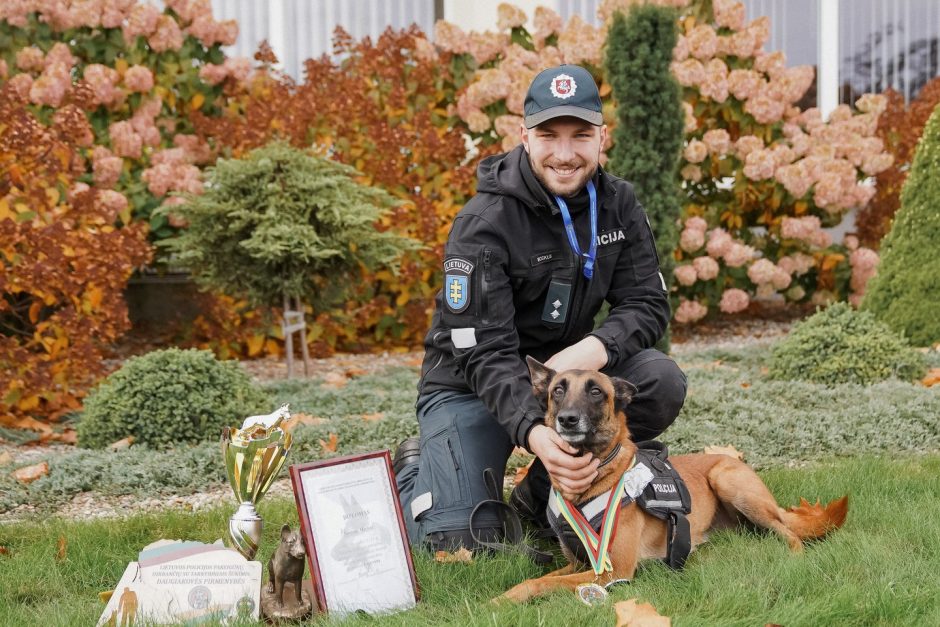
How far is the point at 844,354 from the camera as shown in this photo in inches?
234

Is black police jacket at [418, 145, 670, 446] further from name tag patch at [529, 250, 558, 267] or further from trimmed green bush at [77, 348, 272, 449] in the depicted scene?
trimmed green bush at [77, 348, 272, 449]

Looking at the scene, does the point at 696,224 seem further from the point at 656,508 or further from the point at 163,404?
the point at 656,508

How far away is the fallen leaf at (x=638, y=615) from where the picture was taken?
2363 millimetres

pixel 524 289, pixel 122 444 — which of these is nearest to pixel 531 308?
pixel 524 289

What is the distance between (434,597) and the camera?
8.96 ft

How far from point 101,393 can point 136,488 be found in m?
0.97

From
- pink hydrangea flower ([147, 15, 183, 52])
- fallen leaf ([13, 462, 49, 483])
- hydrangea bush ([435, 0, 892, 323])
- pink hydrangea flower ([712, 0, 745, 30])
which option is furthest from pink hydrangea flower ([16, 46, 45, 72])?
pink hydrangea flower ([712, 0, 745, 30])

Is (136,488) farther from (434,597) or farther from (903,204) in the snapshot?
(903,204)

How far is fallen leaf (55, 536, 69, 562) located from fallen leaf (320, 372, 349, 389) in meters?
3.08

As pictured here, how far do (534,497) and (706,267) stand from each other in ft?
16.5

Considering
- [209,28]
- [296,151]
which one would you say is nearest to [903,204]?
[296,151]

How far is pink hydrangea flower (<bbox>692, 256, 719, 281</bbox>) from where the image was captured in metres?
8.21

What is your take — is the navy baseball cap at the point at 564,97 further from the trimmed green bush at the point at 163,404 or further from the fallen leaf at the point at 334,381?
the fallen leaf at the point at 334,381

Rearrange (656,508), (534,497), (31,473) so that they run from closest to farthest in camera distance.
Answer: (656,508) → (534,497) → (31,473)
